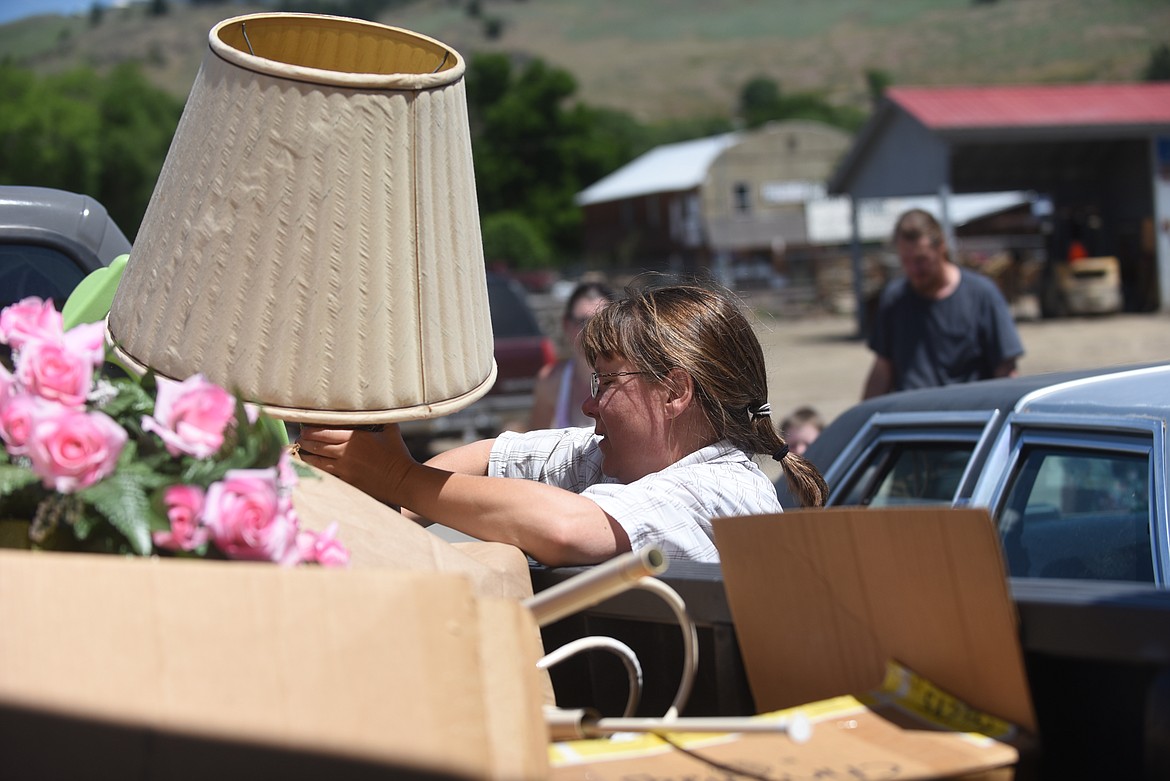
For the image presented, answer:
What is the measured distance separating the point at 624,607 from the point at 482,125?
85870 millimetres

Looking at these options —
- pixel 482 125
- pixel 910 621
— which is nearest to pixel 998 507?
pixel 910 621

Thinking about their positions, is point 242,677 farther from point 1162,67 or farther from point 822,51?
point 822,51

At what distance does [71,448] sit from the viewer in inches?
54.2

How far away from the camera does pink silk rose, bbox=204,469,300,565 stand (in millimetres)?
1391

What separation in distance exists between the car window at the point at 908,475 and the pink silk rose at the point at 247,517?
2.75m

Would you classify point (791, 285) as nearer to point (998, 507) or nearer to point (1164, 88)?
point (1164, 88)

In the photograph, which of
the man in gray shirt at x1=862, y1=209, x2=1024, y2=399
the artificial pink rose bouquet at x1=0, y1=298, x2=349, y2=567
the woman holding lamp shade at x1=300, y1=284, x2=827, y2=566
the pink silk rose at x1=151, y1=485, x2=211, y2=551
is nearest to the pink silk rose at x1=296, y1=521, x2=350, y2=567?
the artificial pink rose bouquet at x1=0, y1=298, x2=349, y2=567

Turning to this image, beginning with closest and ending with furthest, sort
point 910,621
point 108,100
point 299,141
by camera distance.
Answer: point 910,621 < point 299,141 < point 108,100

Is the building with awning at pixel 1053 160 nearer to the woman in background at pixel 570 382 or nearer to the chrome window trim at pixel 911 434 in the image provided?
the woman in background at pixel 570 382

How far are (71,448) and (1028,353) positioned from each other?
20.8m

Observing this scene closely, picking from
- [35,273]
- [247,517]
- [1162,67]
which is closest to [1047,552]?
[247,517]

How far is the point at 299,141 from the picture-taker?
185 cm

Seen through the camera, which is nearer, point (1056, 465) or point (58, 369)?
point (58, 369)

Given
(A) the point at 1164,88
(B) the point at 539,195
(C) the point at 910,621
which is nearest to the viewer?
(C) the point at 910,621
